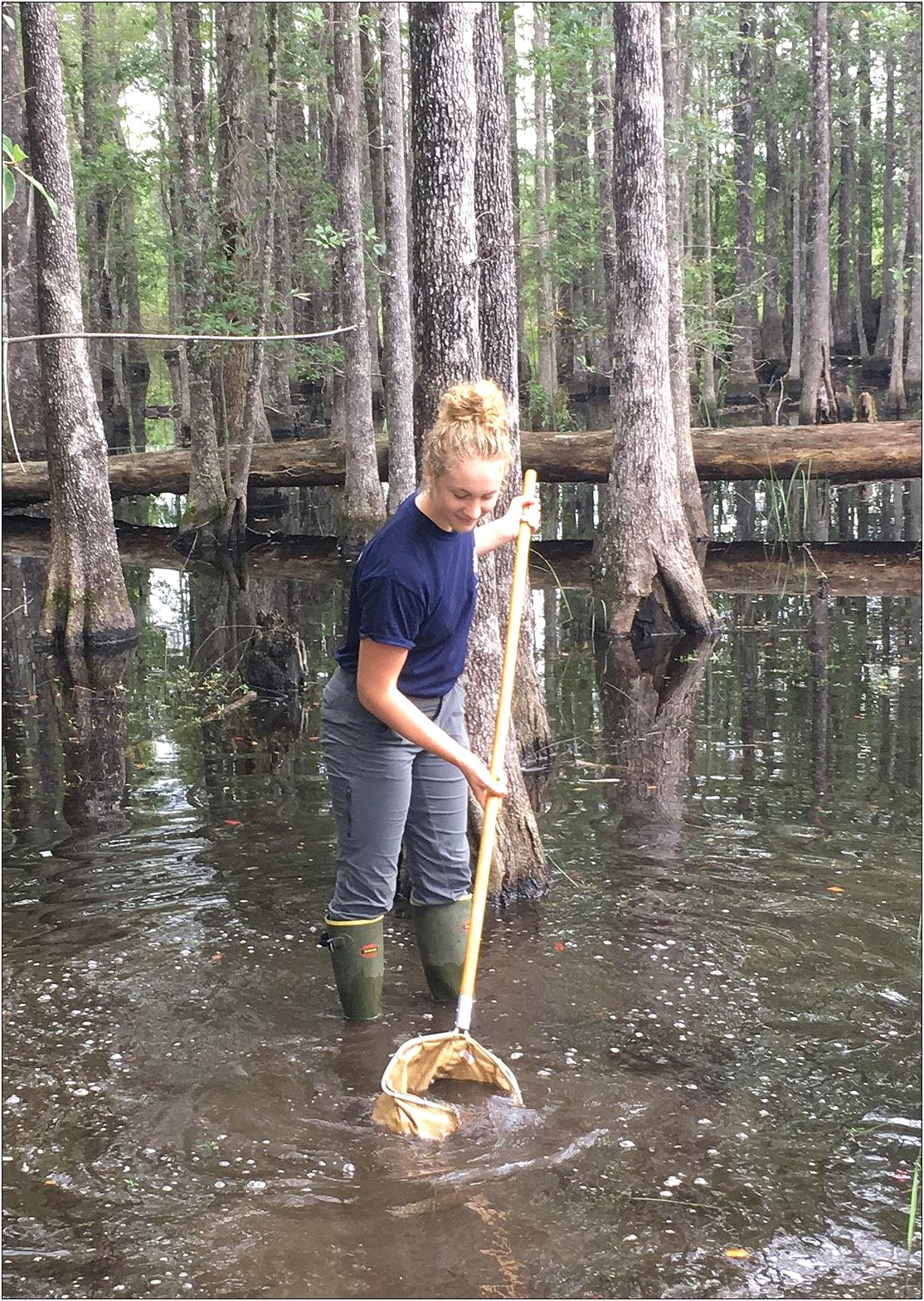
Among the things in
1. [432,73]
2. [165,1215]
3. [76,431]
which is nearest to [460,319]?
[432,73]

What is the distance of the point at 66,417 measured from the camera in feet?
34.1

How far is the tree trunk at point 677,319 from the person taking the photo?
13422 millimetres

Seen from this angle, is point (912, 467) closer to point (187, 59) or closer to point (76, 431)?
point (76, 431)

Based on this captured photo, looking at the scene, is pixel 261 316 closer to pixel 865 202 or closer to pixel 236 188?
pixel 236 188

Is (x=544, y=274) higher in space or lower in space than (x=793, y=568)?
higher

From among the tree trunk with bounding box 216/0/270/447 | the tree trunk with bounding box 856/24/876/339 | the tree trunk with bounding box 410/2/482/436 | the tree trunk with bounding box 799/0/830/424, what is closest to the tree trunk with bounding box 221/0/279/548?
the tree trunk with bounding box 216/0/270/447

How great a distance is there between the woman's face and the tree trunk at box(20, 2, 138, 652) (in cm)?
721

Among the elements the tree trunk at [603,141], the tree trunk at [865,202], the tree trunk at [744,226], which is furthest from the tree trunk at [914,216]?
the tree trunk at [603,141]

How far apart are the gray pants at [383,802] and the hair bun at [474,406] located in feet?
2.95

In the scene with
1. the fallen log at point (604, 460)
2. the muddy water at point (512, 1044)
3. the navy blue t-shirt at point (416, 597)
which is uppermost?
the fallen log at point (604, 460)

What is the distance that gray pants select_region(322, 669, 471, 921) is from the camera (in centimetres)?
384

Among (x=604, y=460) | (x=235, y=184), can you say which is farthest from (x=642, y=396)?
(x=235, y=184)

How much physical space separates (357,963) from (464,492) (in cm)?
156

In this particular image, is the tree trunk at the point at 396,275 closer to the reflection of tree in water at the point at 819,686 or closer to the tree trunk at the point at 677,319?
the tree trunk at the point at 677,319
